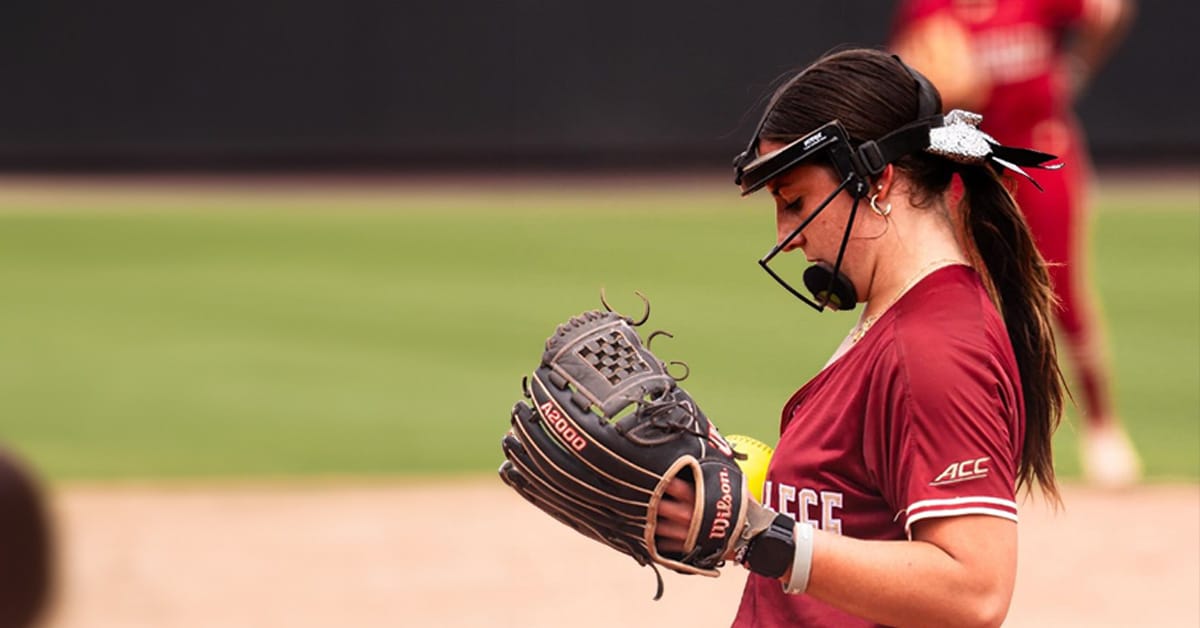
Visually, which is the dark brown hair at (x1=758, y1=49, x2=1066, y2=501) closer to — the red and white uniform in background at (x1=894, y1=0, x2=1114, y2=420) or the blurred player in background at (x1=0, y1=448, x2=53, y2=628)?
the blurred player in background at (x1=0, y1=448, x2=53, y2=628)

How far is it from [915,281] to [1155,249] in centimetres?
1308

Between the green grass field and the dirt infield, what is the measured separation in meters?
0.65

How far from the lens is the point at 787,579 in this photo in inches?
96.4

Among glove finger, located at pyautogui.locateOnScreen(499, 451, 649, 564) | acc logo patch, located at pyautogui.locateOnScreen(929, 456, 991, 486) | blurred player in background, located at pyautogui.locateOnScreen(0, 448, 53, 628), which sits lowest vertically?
glove finger, located at pyautogui.locateOnScreen(499, 451, 649, 564)

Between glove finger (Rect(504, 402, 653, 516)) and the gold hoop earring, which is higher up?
the gold hoop earring

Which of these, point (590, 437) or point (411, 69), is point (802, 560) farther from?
point (411, 69)

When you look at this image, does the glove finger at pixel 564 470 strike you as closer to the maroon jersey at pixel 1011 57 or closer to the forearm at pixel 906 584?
the forearm at pixel 906 584

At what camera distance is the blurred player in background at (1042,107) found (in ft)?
25.0

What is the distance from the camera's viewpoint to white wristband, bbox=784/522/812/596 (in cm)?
242

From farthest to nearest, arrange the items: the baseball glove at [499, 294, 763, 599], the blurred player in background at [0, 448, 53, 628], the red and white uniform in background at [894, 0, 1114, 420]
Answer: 1. the red and white uniform in background at [894, 0, 1114, 420]
2. the baseball glove at [499, 294, 763, 599]
3. the blurred player in background at [0, 448, 53, 628]

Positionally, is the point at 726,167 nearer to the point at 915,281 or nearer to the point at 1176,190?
the point at 1176,190

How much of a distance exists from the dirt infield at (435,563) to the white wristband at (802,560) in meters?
3.59

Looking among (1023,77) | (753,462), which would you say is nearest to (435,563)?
(1023,77)

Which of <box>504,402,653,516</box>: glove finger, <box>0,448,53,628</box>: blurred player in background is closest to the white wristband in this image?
<box>504,402,653,516</box>: glove finger
